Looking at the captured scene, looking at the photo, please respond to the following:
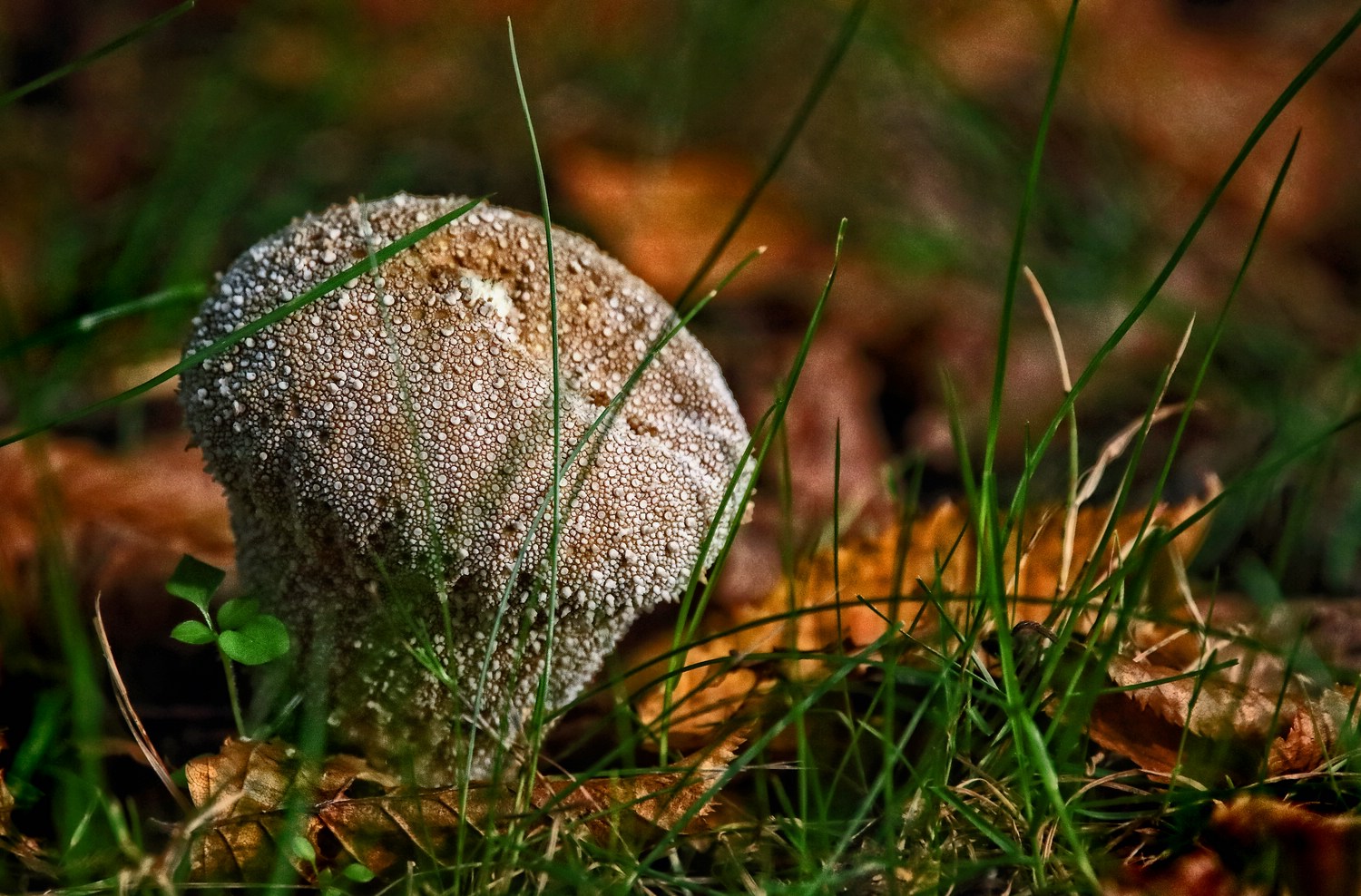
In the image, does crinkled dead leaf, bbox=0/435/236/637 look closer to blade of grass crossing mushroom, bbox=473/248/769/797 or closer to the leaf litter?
the leaf litter

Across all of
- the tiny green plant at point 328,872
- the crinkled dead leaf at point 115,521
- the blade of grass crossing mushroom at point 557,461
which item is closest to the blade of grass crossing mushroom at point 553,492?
the blade of grass crossing mushroom at point 557,461

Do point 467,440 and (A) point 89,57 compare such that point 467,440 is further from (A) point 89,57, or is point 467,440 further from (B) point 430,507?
(A) point 89,57

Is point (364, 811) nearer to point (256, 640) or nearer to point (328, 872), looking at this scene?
point (328, 872)

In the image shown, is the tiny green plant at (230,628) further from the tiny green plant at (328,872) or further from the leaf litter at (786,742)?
the tiny green plant at (328,872)

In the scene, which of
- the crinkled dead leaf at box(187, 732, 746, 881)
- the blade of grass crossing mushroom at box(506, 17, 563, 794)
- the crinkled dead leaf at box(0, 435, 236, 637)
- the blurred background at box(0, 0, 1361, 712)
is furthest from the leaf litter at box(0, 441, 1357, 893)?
the crinkled dead leaf at box(0, 435, 236, 637)

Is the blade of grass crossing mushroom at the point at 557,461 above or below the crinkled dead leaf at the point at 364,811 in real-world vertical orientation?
above

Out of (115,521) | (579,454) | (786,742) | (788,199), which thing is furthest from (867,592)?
(788,199)
